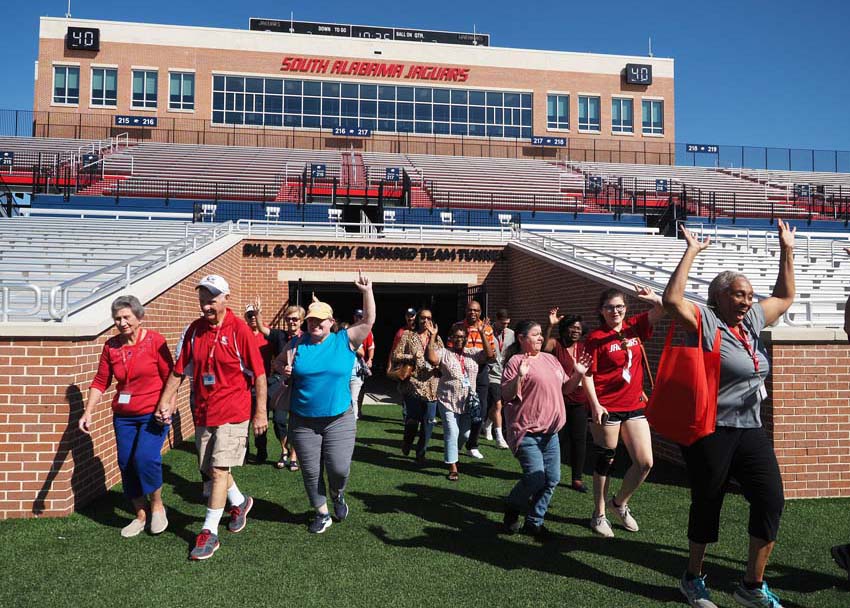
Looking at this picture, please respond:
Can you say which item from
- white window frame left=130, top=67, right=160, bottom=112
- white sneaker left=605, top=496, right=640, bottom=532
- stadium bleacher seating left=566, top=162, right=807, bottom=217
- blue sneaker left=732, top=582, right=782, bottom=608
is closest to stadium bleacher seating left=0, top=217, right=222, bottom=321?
white sneaker left=605, top=496, right=640, bottom=532

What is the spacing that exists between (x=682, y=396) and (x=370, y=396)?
11376 mm

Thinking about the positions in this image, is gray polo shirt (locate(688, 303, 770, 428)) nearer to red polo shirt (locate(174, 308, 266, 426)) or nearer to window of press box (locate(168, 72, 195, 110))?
red polo shirt (locate(174, 308, 266, 426))

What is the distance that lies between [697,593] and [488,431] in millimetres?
6022

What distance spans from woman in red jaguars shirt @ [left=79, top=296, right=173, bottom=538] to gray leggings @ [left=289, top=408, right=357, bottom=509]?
109cm

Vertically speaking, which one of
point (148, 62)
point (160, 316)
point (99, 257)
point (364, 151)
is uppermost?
point (148, 62)

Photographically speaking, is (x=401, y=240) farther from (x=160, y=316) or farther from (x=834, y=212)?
(x=834, y=212)

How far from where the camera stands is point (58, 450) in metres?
5.27

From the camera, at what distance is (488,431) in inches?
379

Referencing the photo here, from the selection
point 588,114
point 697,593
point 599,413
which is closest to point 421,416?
point 599,413

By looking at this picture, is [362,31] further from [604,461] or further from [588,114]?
[604,461]

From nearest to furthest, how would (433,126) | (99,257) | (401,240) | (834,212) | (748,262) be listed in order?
(99,257) < (748,262) < (401,240) < (834,212) < (433,126)

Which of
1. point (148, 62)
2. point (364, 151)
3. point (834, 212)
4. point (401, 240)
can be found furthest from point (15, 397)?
point (148, 62)

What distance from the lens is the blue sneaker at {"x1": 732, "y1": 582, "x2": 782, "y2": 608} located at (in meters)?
3.51

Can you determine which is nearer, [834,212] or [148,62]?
[834,212]
